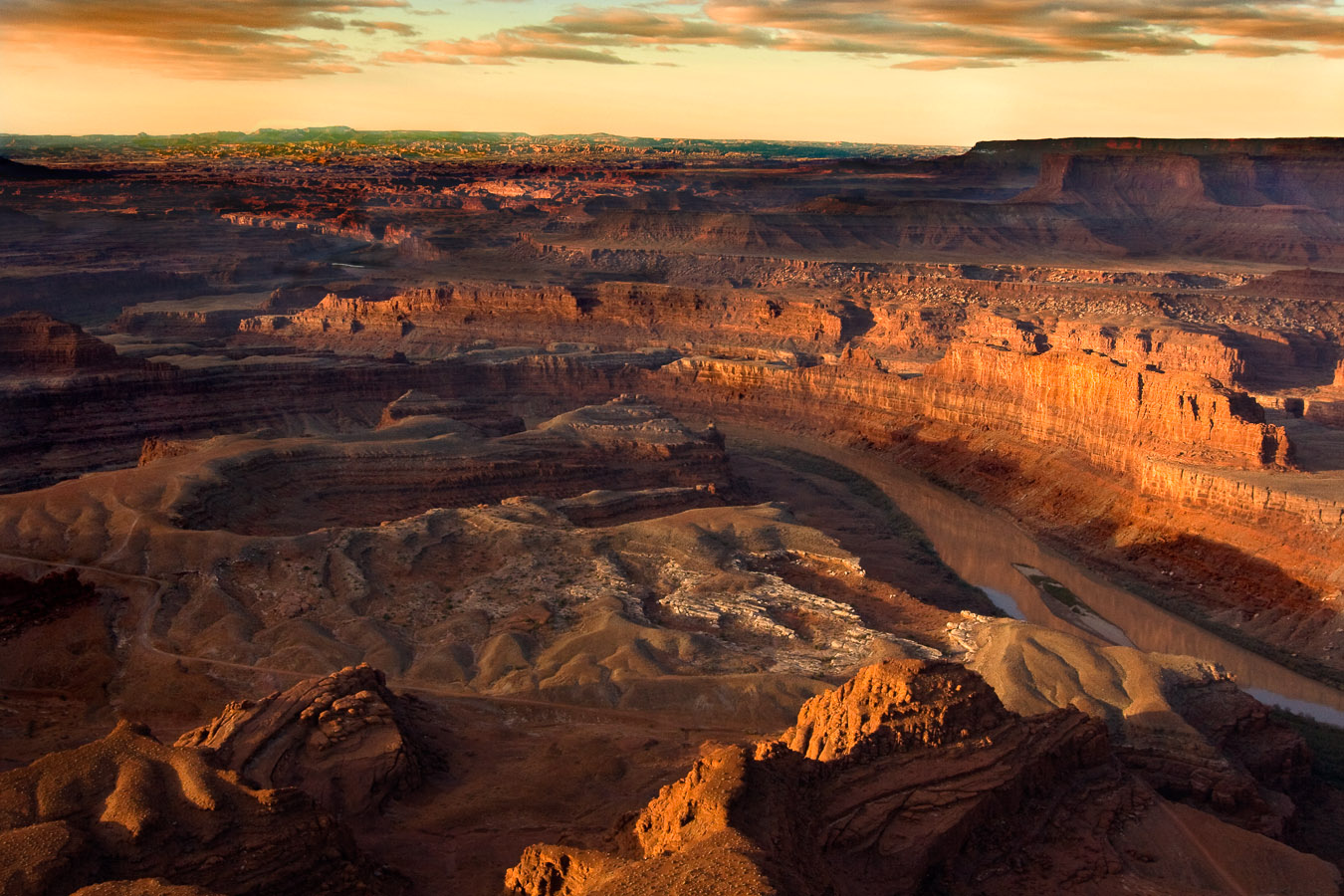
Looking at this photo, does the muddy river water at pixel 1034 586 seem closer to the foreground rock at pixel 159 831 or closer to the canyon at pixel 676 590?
the canyon at pixel 676 590

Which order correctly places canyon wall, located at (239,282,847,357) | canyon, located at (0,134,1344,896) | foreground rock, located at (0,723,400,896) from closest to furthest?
foreground rock, located at (0,723,400,896) → canyon, located at (0,134,1344,896) → canyon wall, located at (239,282,847,357)

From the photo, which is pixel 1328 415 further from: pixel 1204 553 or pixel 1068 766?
pixel 1068 766

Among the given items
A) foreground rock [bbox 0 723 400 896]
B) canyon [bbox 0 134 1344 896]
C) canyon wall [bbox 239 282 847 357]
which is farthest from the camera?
canyon wall [bbox 239 282 847 357]

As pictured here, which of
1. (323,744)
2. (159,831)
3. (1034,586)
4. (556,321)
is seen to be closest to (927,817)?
(323,744)

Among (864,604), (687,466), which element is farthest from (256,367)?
(864,604)

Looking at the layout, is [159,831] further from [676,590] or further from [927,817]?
[676,590]

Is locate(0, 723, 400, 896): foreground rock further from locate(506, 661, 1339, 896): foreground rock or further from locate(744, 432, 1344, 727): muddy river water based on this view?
locate(744, 432, 1344, 727): muddy river water

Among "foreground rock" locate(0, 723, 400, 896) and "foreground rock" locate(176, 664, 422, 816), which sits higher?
"foreground rock" locate(0, 723, 400, 896)

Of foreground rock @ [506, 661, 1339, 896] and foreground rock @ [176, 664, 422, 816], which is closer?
foreground rock @ [506, 661, 1339, 896]

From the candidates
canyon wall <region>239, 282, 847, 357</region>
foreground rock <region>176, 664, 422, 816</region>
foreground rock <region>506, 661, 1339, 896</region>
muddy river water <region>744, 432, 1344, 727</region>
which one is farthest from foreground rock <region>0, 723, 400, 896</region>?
canyon wall <region>239, 282, 847, 357</region>
